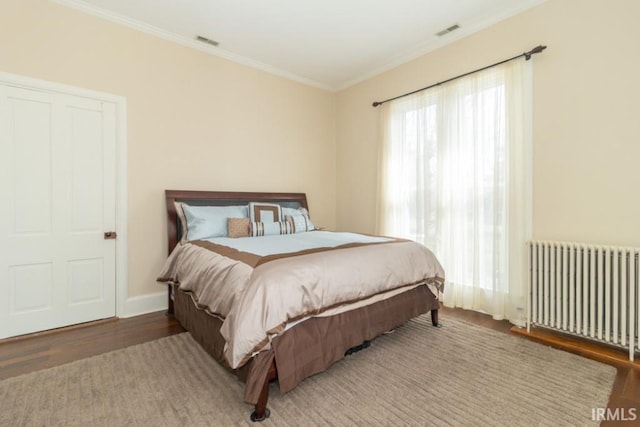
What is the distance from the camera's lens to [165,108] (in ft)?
10.8

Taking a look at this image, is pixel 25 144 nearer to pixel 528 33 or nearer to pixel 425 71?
pixel 425 71

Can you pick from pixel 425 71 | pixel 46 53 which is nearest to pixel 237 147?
pixel 46 53

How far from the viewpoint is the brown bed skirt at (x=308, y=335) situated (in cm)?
163

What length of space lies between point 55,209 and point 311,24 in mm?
3012

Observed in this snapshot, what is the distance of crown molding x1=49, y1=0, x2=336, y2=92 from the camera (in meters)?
2.81

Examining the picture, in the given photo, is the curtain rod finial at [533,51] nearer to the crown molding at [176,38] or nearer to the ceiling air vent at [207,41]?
the crown molding at [176,38]

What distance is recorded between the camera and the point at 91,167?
2896 millimetres

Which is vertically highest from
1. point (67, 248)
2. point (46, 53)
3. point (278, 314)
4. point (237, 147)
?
point (46, 53)

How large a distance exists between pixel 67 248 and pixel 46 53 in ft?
5.70

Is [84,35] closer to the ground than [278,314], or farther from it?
farther from it

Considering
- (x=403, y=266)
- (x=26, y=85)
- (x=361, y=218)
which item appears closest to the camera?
(x=403, y=266)

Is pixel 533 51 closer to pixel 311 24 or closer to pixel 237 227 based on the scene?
pixel 311 24

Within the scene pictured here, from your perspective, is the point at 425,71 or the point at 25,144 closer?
the point at 25,144

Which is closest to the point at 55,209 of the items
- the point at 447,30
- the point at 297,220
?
the point at 297,220
